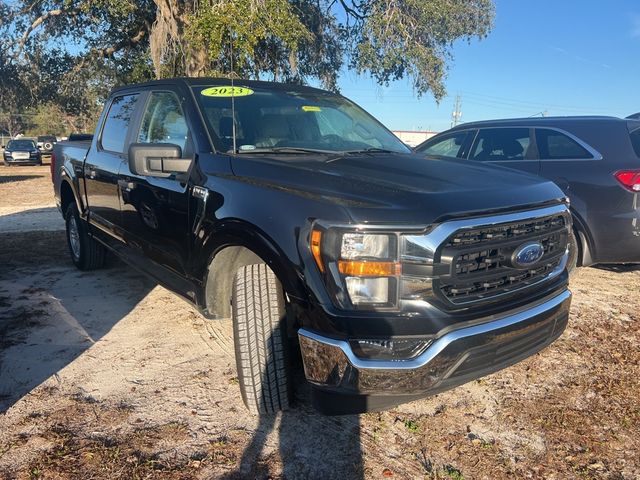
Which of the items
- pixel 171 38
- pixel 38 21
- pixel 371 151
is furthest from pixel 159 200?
pixel 38 21

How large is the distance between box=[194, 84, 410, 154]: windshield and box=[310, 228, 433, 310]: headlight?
1.21 m

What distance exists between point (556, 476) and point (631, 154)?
342 cm

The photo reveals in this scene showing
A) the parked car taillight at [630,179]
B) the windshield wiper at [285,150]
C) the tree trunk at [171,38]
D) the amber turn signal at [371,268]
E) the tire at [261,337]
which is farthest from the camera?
the tree trunk at [171,38]

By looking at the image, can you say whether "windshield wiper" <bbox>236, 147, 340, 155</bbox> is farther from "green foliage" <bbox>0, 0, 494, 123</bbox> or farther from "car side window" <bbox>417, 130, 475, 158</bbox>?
"green foliage" <bbox>0, 0, 494, 123</bbox>

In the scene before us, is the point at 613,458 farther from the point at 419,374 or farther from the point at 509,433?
the point at 419,374

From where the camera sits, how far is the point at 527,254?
2482mm

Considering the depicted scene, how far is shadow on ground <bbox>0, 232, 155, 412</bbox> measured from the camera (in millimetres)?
3385

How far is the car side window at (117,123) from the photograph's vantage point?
13.8 ft

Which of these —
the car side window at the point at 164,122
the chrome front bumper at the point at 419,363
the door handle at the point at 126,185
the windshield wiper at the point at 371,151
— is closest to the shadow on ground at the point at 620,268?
the windshield wiper at the point at 371,151

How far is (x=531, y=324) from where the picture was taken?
8.28 ft

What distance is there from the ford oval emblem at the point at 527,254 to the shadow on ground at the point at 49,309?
2.94m

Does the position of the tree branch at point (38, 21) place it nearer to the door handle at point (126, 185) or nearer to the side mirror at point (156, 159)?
the door handle at point (126, 185)

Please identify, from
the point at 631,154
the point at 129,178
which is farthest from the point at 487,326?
the point at 631,154

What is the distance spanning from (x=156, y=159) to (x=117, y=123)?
177 centimetres
